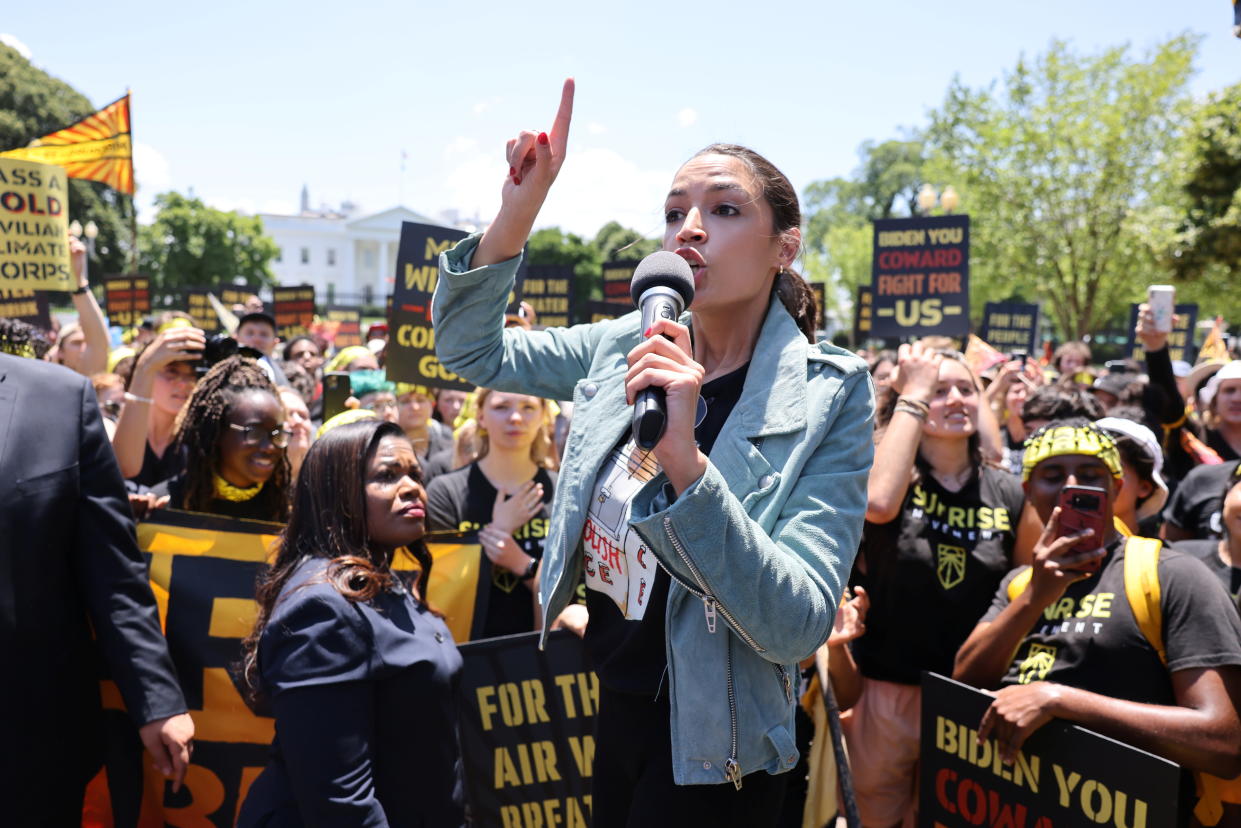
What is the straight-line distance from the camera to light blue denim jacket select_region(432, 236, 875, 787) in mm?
1687

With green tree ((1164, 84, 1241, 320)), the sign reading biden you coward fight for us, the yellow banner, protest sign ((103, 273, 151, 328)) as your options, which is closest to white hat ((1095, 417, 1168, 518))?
the sign reading biden you coward fight for us

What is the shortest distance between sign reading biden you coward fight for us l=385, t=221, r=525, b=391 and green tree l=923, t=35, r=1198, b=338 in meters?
22.0

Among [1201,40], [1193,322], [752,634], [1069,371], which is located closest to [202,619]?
[752,634]

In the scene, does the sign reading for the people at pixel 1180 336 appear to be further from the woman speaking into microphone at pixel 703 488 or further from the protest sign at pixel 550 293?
the woman speaking into microphone at pixel 703 488

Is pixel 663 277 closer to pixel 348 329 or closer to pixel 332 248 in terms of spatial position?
pixel 348 329

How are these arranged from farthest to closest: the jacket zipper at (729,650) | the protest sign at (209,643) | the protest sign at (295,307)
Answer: the protest sign at (295,307) → the protest sign at (209,643) → the jacket zipper at (729,650)

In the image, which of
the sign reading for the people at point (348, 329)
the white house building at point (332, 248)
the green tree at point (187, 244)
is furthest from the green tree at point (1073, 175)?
the white house building at point (332, 248)

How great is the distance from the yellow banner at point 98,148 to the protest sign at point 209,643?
716cm

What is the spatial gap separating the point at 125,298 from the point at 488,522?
13328 millimetres

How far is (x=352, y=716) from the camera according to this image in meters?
2.54

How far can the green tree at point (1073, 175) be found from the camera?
26.1 meters

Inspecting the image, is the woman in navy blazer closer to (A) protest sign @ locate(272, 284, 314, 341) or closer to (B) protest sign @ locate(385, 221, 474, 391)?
(B) protest sign @ locate(385, 221, 474, 391)

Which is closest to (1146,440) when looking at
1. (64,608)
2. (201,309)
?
(64,608)

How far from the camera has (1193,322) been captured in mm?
13461
